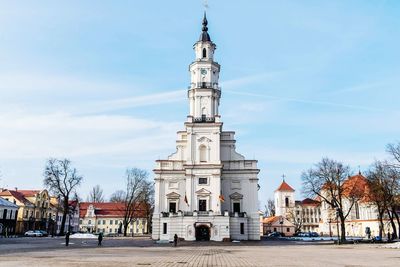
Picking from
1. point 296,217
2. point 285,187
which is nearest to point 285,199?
point 285,187

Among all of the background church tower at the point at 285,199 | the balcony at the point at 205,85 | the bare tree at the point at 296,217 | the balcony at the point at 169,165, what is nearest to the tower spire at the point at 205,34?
the balcony at the point at 205,85

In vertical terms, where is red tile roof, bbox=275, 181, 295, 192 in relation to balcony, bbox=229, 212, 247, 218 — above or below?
above

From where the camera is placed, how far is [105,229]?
112750 mm

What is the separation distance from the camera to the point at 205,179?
57.3m

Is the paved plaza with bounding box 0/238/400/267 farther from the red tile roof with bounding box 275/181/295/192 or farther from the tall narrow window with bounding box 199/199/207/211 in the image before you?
the red tile roof with bounding box 275/181/295/192

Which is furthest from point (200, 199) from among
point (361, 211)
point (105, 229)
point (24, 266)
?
point (105, 229)

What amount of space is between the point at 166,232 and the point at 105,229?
62253mm

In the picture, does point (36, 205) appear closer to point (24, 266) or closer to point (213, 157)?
point (213, 157)

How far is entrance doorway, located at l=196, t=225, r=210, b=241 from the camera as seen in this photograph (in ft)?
178

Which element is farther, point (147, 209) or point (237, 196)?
point (147, 209)

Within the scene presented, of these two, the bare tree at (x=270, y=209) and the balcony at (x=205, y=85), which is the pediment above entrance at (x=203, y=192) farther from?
the bare tree at (x=270, y=209)

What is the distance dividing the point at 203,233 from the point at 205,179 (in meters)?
7.51

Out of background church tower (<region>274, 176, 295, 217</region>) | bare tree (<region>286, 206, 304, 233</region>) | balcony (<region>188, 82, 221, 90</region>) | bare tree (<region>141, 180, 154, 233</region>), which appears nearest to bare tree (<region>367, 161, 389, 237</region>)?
balcony (<region>188, 82, 221, 90</region>)

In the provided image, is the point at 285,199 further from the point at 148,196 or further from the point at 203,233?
the point at 203,233
